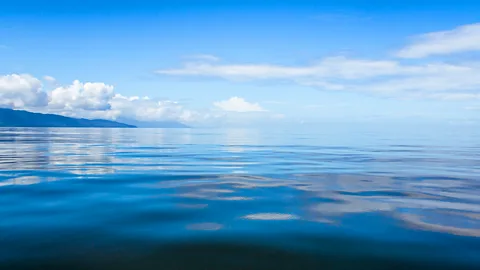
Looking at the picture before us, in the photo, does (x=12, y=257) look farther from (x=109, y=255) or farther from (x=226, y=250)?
(x=226, y=250)

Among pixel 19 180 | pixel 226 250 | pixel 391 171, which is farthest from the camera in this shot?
pixel 391 171

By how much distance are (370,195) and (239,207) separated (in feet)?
19.2

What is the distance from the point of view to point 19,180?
59.8 feet

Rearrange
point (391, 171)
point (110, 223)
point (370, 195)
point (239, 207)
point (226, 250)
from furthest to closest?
1. point (391, 171)
2. point (370, 195)
3. point (239, 207)
4. point (110, 223)
5. point (226, 250)

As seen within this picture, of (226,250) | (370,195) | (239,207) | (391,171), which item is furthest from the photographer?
(391,171)

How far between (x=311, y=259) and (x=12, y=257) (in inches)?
242

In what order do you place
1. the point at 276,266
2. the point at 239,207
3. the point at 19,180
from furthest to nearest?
the point at 19,180 < the point at 239,207 < the point at 276,266

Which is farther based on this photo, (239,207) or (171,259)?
(239,207)

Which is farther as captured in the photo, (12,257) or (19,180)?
(19,180)

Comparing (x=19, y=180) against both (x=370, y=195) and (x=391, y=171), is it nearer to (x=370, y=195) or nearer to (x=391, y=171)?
(x=370, y=195)

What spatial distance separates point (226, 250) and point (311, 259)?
6.06 ft

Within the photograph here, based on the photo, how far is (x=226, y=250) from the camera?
830 centimetres

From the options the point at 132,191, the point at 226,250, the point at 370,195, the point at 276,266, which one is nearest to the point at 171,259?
the point at 226,250

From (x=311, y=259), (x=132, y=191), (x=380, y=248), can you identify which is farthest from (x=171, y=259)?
(x=132, y=191)
